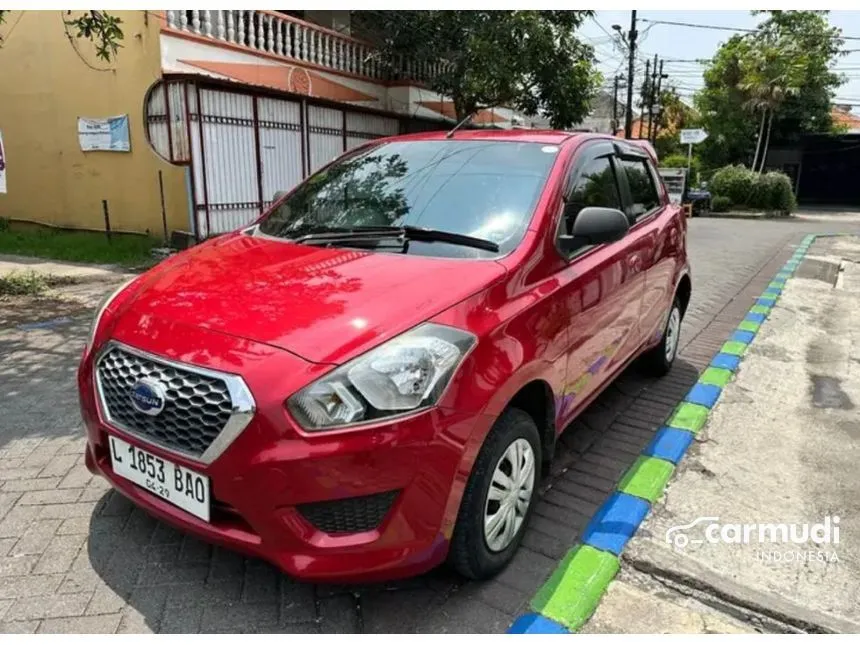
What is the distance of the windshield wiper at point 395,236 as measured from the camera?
2.69 metres

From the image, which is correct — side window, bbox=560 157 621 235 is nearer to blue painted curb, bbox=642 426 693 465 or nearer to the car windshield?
the car windshield

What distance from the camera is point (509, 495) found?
245 centimetres

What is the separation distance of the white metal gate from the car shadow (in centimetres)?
644

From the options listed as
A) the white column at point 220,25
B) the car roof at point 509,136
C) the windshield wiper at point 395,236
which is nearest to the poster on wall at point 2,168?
the white column at point 220,25

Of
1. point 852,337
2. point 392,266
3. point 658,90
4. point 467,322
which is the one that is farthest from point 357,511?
point 658,90

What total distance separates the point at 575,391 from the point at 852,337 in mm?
4655

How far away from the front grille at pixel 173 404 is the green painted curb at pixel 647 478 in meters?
2.08

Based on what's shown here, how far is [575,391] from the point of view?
2986 millimetres

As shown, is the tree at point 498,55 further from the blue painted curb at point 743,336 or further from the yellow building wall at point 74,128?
the blue painted curb at point 743,336

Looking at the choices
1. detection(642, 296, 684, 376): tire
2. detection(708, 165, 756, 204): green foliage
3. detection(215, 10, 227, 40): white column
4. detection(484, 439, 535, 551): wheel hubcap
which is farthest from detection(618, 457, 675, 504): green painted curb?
detection(708, 165, 756, 204): green foliage

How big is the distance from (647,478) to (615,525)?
0.53 metres

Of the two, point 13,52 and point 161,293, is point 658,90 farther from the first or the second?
point 161,293

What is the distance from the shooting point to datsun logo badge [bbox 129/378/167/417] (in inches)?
81.4

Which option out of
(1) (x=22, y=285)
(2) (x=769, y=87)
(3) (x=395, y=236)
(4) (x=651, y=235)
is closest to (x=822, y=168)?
(2) (x=769, y=87)
